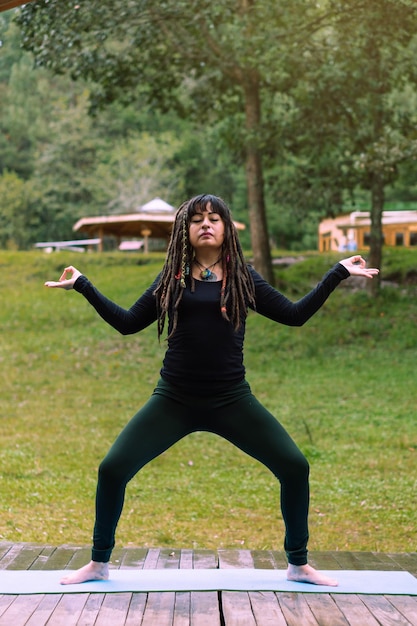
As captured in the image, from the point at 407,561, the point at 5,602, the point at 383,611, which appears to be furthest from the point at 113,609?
the point at 407,561

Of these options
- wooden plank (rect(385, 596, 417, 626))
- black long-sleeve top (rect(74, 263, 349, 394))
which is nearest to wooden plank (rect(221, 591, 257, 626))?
wooden plank (rect(385, 596, 417, 626))

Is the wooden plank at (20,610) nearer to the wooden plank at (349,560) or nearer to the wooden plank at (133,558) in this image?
the wooden plank at (133,558)

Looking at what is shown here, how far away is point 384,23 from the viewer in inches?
571

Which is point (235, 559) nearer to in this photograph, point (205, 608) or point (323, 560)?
point (323, 560)

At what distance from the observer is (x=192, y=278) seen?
4.21 metres

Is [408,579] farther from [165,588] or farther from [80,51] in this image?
[80,51]

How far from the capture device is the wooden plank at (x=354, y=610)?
12.3 feet

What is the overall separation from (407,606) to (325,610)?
1.39ft

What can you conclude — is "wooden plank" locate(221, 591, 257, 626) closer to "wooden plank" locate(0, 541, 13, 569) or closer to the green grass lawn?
"wooden plank" locate(0, 541, 13, 569)

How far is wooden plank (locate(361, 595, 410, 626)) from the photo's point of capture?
3.77 meters

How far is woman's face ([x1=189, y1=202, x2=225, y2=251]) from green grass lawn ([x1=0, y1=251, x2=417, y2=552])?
3.18 m

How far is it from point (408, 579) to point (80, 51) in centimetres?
1368

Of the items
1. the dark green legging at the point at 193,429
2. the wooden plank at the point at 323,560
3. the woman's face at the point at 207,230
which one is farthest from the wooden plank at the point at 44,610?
the woman's face at the point at 207,230

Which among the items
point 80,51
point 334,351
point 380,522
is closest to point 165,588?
point 380,522
